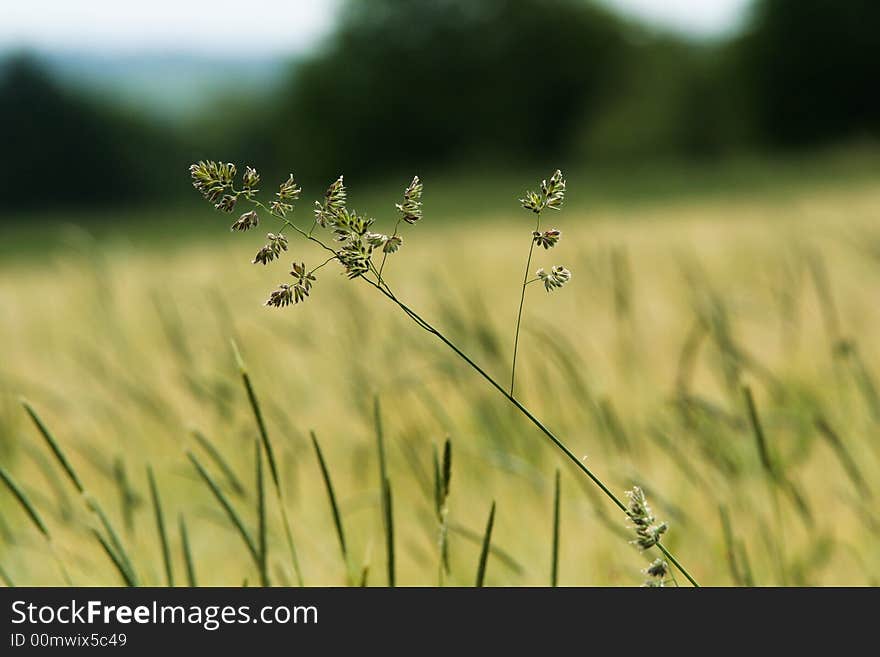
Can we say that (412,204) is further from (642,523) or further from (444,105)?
(444,105)

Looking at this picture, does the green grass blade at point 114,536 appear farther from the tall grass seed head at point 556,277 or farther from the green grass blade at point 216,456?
the tall grass seed head at point 556,277

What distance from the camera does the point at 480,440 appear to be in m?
2.23

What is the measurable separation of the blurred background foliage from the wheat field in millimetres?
29738

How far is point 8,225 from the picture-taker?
98.1 feet

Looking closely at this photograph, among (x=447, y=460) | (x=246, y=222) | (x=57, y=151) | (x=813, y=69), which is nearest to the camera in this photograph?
(x=246, y=222)

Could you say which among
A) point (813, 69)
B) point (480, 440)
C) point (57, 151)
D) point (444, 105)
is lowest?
point (480, 440)

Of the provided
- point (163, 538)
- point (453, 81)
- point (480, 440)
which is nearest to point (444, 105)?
point (453, 81)

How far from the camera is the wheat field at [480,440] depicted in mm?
1365

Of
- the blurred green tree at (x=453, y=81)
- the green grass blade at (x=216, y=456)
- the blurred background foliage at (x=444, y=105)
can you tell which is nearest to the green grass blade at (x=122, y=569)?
the green grass blade at (x=216, y=456)

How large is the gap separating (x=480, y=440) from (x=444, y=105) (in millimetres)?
36528

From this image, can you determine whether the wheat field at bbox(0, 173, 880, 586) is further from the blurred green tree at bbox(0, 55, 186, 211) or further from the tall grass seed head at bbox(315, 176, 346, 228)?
the blurred green tree at bbox(0, 55, 186, 211)

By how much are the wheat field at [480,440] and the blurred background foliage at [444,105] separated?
29738 mm
